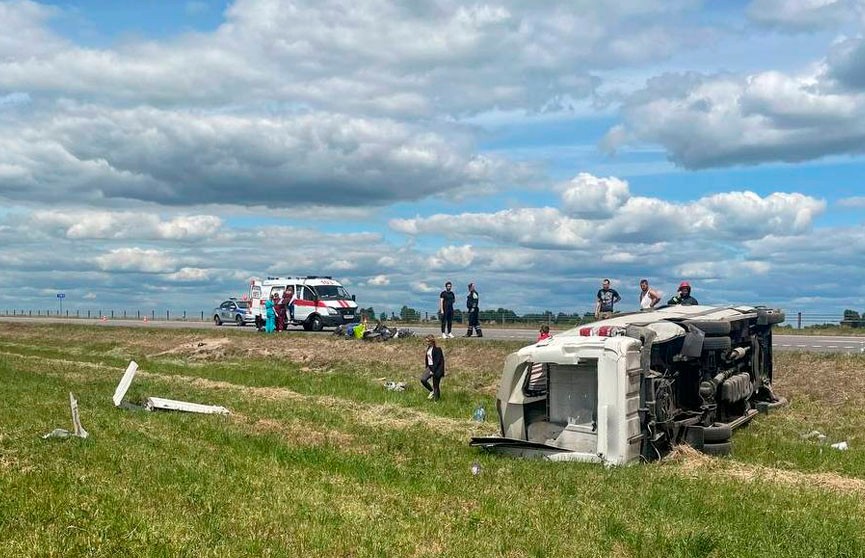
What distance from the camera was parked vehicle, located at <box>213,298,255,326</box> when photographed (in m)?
54.6


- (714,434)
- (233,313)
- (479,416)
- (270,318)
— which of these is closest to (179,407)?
(479,416)

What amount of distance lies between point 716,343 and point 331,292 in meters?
30.2

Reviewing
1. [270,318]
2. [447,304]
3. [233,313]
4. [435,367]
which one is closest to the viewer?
[435,367]

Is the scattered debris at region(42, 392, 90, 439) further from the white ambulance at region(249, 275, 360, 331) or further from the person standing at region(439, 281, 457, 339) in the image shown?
the white ambulance at region(249, 275, 360, 331)

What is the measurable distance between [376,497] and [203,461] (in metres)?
2.59

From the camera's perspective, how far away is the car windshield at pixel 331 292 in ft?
137

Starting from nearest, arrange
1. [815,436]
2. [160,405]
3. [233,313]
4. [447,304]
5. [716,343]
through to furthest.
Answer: [716,343] < [815,436] < [160,405] < [447,304] < [233,313]

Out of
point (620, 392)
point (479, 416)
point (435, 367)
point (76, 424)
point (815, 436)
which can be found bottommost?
point (815, 436)

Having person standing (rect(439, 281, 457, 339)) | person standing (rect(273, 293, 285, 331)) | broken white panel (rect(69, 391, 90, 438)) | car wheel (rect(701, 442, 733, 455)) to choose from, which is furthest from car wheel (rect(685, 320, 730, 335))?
person standing (rect(273, 293, 285, 331))

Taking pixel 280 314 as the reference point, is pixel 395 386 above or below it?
below

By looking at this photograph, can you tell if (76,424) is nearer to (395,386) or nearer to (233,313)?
(395,386)

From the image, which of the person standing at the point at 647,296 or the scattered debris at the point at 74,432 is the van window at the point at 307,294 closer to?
the person standing at the point at 647,296

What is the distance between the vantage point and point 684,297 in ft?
58.1

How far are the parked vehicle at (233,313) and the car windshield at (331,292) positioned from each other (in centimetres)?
1229
